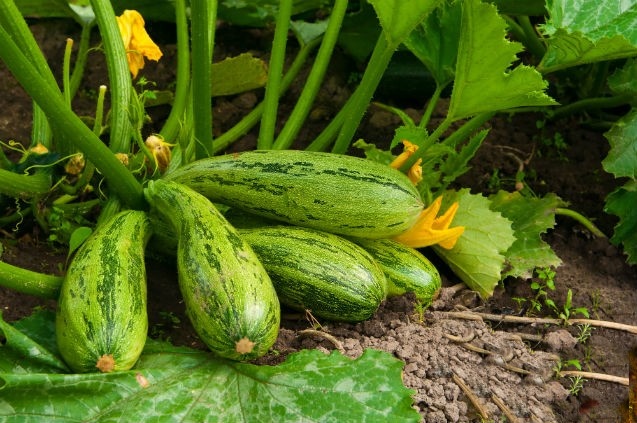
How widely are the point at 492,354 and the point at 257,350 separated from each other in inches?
27.9

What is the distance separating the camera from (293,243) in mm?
2283

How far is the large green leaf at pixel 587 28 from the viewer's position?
2.24 metres

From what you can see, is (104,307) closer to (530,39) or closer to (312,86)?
(312,86)

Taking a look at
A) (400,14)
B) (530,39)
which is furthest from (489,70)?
(530,39)

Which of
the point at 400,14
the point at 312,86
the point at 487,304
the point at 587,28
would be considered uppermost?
the point at 400,14

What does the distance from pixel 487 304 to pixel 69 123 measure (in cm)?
135

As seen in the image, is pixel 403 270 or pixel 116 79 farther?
pixel 116 79

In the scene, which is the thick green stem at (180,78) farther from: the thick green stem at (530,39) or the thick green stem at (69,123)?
the thick green stem at (530,39)

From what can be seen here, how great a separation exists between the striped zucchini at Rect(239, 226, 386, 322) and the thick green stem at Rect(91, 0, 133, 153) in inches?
23.1

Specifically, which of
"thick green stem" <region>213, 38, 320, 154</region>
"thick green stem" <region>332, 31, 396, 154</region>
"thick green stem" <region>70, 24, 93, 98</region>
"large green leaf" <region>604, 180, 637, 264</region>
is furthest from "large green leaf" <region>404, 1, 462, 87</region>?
"thick green stem" <region>70, 24, 93, 98</region>

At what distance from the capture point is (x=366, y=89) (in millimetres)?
2568

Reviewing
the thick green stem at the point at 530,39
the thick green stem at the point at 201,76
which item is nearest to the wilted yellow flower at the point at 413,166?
the thick green stem at the point at 201,76

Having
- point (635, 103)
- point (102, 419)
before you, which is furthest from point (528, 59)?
point (102, 419)

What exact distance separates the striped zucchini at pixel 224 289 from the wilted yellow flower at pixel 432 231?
606 mm
